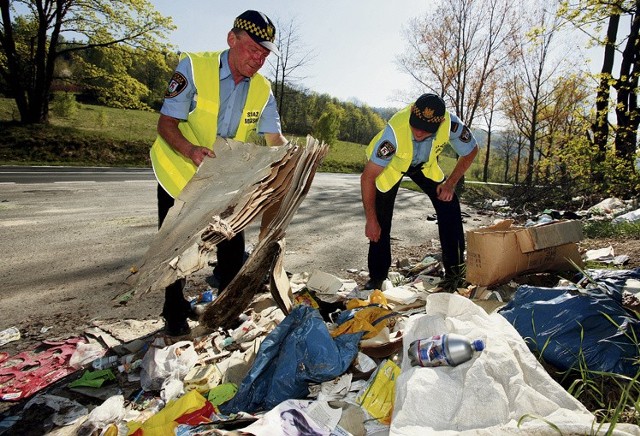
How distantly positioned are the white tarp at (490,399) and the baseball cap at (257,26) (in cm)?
193

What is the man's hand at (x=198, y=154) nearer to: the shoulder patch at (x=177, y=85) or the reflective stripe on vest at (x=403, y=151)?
the shoulder patch at (x=177, y=85)

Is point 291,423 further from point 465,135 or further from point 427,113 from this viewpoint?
point 465,135

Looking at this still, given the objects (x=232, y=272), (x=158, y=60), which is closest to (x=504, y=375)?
(x=232, y=272)

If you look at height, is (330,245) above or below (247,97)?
below

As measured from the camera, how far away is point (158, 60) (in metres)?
19.4

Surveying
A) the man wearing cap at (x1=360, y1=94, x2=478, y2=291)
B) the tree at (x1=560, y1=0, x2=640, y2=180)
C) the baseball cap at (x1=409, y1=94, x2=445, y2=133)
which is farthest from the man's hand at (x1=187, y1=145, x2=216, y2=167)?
the tree at (x1=560, y1=0, x2=640, y2=180)

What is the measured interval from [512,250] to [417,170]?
1.10 metres

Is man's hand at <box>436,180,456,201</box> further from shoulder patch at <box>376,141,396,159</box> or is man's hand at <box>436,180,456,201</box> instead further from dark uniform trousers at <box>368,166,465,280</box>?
shoulder patch at <box>376,141,396,159</box>

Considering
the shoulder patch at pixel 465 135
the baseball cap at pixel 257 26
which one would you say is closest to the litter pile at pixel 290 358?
the baseball cap at pixel 257 26

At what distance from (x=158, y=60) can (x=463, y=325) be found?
21.2m

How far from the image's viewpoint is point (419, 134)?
3268 mm

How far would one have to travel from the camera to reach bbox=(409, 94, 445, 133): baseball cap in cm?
313

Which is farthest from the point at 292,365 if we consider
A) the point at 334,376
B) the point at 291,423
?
the point at 291,423

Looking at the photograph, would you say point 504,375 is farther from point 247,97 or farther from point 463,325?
point 247,97
